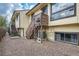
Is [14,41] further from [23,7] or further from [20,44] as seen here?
[23,7]

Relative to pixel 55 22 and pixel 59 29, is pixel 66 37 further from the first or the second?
pixel 55 22

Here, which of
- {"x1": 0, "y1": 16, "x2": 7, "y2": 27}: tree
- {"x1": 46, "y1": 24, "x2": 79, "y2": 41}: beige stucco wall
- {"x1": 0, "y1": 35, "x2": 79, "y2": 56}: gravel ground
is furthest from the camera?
{"x1": 46, "y1": 24, "x2": 79, "y2": 41}: beige stucco wall

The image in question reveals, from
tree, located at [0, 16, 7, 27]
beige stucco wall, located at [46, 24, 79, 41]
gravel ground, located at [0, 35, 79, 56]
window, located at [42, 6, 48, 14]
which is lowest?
gravel ground, located at [0, 35, 79, 56]

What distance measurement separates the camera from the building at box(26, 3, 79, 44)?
13.9 feet

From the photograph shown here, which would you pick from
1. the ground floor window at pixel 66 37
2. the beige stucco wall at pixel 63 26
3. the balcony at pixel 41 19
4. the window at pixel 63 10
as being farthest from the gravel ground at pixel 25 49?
the balcony at pixel 41 19

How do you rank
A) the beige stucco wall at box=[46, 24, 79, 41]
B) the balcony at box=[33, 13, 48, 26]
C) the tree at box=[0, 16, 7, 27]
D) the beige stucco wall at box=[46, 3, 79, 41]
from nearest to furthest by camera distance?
the tree at box=[0, 16, 7, 27] → the beige stucco wall at box=[46, 3, 79, 41] → the beige stucco wall at box=[46, 24, 79, 41] → the balcony at box=[33, 13, 48, 26]

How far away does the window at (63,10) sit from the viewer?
416 centimetres

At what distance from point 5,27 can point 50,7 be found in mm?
1932

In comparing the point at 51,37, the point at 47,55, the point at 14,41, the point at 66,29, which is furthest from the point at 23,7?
the point at 51,37

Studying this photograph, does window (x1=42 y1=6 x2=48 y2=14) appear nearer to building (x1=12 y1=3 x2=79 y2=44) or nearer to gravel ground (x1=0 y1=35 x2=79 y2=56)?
building (x1=12 y1=3 x2=79 y2=44)

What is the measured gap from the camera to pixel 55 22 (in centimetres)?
507

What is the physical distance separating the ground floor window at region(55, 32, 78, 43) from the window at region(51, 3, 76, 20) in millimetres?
531

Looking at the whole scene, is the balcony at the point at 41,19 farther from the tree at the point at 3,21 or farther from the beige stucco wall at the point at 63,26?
the tree at the point at 3,21

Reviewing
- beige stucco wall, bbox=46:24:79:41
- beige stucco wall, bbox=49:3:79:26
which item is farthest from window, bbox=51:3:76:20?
beige stucco wall, bbox=46:24:79:41
